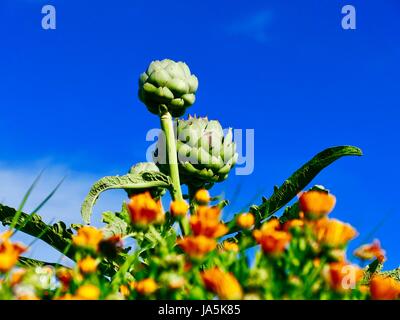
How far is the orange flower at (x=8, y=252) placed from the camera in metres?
1.64

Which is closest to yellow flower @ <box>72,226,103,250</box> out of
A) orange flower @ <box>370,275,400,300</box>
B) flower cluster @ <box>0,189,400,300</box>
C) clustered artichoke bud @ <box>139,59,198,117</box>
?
flower cluster @ <box>0,189,400,300</box>

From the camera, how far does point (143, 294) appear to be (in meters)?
1.60

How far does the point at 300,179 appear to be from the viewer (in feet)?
10.7

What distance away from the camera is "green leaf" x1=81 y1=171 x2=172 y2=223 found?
315cm

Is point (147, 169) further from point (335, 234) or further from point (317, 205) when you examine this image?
point (335, 234)

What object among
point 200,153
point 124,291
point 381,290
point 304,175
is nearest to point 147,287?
point 124,291

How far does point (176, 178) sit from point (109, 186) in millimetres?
436

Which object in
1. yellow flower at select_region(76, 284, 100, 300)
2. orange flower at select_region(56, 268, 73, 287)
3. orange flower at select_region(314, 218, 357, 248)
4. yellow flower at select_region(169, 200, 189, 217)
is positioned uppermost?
yellow flower at select_region(169, 200, 189, 217)

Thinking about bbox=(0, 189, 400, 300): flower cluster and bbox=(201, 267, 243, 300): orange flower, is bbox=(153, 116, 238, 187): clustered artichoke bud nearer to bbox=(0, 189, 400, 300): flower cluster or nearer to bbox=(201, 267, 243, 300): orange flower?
bbox=(0, 189, 400, 300): flower cluster

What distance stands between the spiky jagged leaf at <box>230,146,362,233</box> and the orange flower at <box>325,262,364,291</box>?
1365 millimetres

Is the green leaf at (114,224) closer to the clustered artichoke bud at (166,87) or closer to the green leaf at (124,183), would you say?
the green leaf at (124,183)

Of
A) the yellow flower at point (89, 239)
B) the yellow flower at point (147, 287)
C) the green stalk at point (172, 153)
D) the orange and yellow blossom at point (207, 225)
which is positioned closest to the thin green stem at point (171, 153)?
the green stalk at point (172, 153)

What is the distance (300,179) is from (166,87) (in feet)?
3.52
